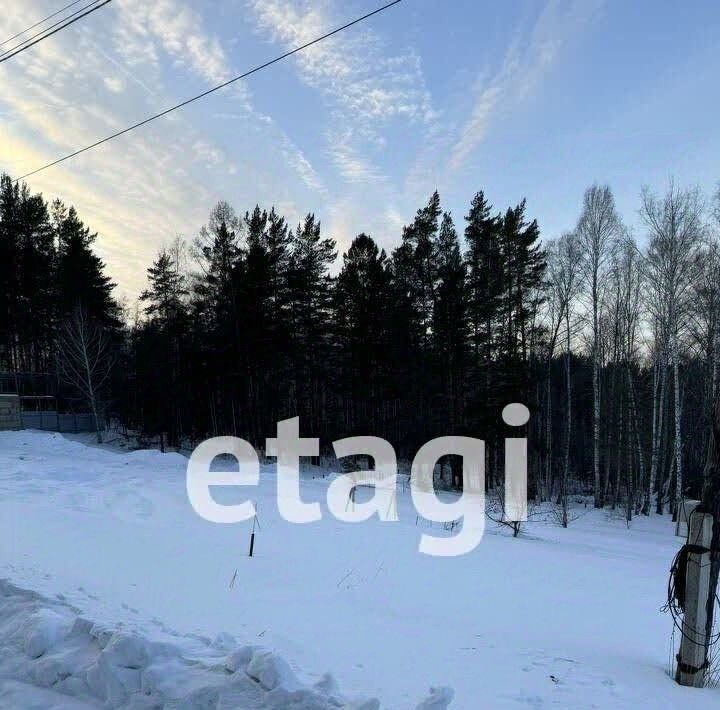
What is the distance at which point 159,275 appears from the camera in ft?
106

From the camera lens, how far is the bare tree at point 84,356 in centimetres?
2594

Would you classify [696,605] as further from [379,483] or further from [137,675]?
[379,483]

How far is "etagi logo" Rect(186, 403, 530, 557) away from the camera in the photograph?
9.97 m

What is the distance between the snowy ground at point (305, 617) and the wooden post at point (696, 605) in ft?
0.49

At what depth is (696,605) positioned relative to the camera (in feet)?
11.8

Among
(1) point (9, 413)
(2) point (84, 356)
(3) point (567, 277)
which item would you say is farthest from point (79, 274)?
(3) point (567, 277)

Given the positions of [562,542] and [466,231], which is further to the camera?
[466,231]

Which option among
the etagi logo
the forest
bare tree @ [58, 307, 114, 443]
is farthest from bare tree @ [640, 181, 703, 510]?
bare tree @ [58, 307, 114, 443]

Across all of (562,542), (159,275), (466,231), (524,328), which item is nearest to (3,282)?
(159,275)

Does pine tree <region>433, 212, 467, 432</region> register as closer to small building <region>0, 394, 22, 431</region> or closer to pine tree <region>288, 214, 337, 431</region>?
pine tree <region>288, 214, 337, 431</region>

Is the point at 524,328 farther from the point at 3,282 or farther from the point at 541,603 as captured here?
the point at 3,282

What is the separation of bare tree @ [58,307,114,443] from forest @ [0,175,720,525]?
0.51 feet

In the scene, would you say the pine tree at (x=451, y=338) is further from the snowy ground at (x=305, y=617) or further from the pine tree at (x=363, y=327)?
the snowy ground at (x=305, y=617)

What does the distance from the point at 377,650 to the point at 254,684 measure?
4.31 ft
